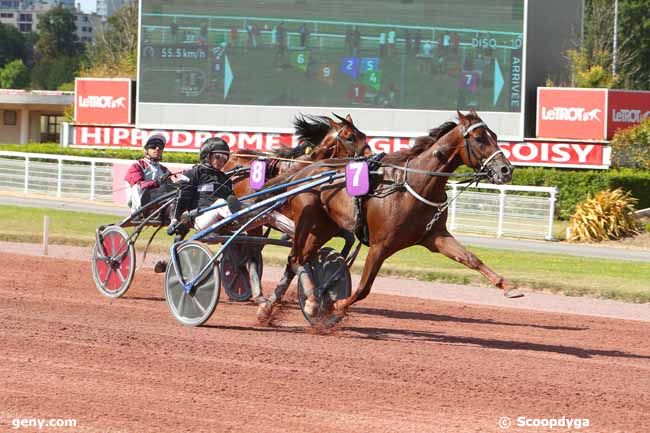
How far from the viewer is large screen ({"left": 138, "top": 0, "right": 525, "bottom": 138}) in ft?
87.9

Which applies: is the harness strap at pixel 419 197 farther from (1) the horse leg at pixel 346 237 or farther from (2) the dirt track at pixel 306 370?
(1) the horse leg at pixel 346 237

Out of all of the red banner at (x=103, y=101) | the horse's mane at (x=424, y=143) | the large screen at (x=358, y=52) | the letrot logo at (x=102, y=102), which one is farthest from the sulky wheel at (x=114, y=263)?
the letrot logo at (x=102, y=102)

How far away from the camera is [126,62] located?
129 feet

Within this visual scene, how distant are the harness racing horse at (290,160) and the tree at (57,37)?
346 feet

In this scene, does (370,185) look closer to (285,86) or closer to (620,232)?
(620,232)

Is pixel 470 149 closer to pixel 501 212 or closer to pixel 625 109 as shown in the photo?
pixel 501 212

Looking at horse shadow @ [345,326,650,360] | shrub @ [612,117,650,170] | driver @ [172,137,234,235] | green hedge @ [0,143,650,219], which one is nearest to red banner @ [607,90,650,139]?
shrub @ [612,117,650,170]

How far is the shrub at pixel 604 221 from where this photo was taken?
2055 cm

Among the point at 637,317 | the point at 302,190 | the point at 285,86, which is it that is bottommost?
the point at 637,317

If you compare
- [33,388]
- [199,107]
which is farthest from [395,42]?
[33,388]

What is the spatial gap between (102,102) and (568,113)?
13.3 m

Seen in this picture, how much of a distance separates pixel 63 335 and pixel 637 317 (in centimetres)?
606

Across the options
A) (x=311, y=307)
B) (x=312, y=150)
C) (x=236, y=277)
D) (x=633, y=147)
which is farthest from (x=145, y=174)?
(x=633, y=147)

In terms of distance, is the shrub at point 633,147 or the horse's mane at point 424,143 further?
the shrub at point 633,147
